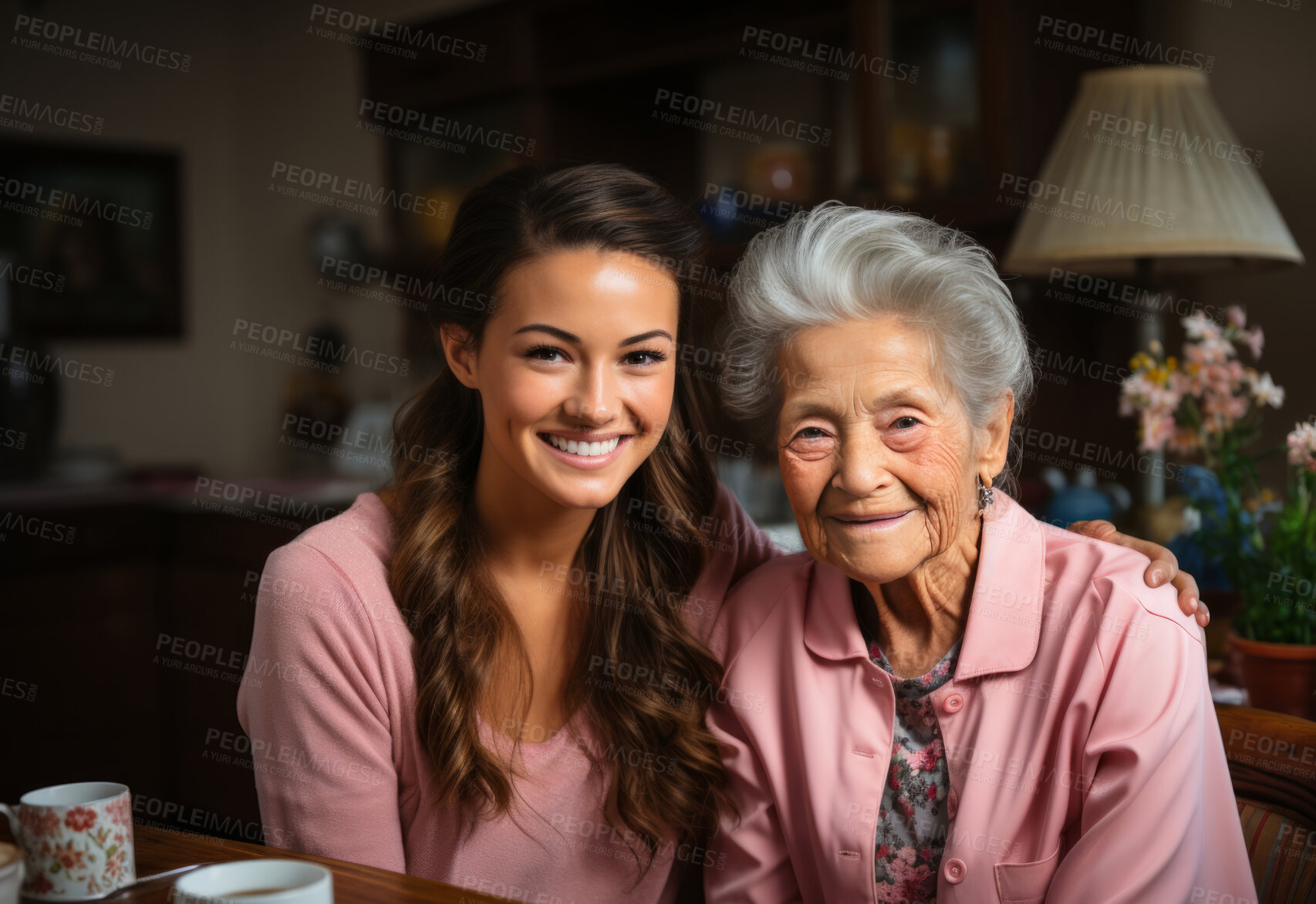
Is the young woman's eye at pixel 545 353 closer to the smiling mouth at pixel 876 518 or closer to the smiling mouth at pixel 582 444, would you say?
the smiling mouth at pixel 582 444

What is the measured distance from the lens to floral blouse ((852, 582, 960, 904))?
4.22 feet

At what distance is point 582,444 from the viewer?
55.5 inches

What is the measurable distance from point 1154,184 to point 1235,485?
2.13 feet

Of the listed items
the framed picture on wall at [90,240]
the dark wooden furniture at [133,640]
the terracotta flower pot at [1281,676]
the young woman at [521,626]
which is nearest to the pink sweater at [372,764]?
the young woman at [521,626]

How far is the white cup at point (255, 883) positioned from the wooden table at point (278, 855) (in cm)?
14

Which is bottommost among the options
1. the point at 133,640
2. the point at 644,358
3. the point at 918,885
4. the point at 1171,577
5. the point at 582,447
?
the point at 133,640

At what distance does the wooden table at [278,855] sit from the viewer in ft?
3.40

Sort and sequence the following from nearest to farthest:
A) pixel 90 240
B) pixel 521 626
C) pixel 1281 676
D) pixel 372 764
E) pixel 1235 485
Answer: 1. pixel 372 764
2. pixel 521 626
3. pixel 1281 676
4. pixel 1235 485
5. pixel 90 240

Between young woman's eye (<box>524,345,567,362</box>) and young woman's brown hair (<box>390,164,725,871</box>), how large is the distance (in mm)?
93

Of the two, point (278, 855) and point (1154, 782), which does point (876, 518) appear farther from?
point (278, 855)

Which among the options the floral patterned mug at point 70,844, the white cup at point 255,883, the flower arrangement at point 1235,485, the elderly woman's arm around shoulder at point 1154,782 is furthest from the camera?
the flower arrangement at point 1235,485

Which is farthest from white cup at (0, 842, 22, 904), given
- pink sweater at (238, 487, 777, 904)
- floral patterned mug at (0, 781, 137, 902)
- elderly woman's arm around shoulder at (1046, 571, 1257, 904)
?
elderly woman's arm around shoulder at (1046, 571, 1257, 904)

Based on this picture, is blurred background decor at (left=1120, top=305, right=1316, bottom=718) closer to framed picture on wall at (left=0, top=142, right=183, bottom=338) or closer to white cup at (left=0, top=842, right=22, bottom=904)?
white cup at (left=0, top=842, right=22, bottom=904)

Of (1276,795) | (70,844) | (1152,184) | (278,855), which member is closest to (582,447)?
(278,855)
